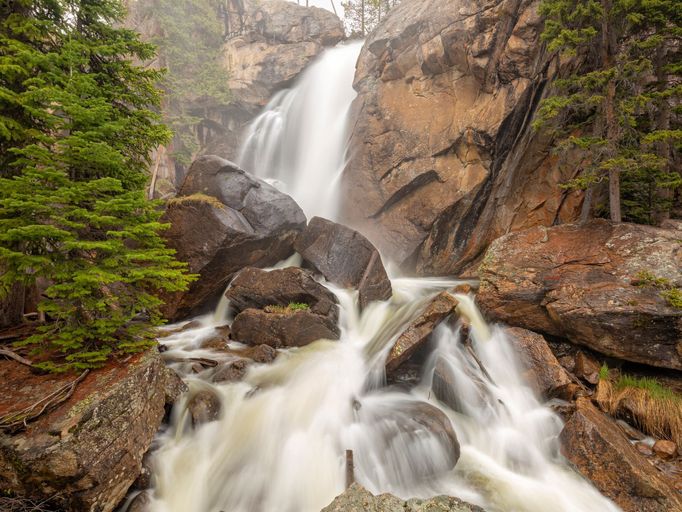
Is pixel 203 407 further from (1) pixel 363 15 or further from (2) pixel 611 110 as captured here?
(1) pixel 363 15

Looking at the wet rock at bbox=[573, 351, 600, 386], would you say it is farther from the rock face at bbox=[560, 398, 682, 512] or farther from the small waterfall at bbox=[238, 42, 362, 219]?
the small waterfall at bbox=[238, 42, 362, 219]

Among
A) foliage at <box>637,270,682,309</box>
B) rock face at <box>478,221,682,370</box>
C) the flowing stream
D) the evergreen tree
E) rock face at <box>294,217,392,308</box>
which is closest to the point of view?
the evergreen tree

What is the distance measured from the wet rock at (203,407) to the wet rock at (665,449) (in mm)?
7455

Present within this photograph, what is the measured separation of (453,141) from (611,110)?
232 inches

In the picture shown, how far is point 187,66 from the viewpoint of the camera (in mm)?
24750

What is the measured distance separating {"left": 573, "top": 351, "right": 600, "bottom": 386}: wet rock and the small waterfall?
11.8m

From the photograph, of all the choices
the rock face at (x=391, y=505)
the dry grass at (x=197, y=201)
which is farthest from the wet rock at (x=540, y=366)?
the dry grass at (x=197, y=201)

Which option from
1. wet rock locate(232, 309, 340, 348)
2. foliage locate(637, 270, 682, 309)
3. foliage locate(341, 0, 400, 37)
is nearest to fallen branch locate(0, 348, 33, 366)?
wet rock locate(232, 309, 340, 348)

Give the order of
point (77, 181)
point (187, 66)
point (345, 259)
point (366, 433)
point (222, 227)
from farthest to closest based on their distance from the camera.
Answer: point (187, 66), point (345, 259), point (222, 227), point (366, 433), point (77, 181)

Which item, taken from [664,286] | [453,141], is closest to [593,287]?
[664,286]

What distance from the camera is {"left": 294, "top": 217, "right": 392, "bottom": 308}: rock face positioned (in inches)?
409

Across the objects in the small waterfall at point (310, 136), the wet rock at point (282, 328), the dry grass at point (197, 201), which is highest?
the small waterfall at point (310, 136)

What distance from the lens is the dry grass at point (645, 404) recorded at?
5.39m

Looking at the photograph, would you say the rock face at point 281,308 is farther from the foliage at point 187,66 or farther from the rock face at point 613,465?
the foliage at point 187,66
